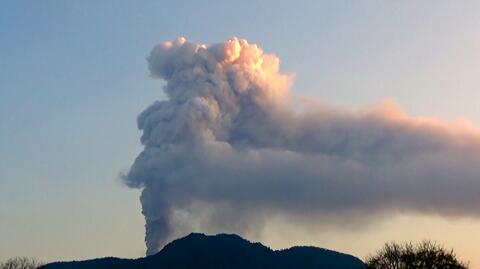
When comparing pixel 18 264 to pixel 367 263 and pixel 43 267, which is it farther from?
pixel 367 263

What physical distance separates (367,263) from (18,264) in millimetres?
63252

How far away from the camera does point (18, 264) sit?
443 ft

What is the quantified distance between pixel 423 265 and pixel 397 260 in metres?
4.03

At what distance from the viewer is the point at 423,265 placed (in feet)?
339

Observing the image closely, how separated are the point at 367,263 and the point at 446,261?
480 inches

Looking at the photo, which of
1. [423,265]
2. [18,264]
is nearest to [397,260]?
[423,265]

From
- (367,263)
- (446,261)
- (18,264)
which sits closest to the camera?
(446,261)

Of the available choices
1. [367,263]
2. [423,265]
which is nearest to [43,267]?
[367,263]

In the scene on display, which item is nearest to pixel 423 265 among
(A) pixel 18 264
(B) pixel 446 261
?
(B) pixel 446 261

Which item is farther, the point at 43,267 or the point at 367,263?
the point at 43,267

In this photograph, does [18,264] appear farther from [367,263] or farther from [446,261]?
[446,261]

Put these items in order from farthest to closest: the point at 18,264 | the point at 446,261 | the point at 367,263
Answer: the point at 18,264
the point at 367,263
the point at 446,261

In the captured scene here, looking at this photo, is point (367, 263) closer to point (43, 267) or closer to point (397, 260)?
point (397, 260)

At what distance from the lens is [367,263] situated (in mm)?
110375
